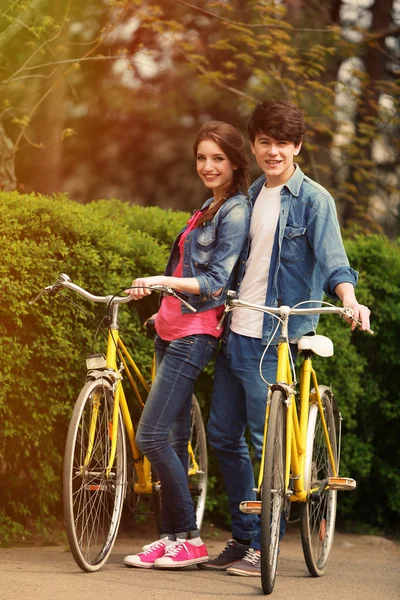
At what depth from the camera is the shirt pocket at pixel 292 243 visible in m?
5.21

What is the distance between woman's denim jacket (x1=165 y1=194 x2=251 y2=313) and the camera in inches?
203

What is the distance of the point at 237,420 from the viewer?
5438 mm

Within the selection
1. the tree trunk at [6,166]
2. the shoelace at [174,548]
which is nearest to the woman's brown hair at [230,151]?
the shoelace at [174,548]

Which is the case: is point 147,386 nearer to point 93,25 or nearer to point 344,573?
point 344,573

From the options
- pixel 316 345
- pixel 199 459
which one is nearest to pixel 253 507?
pixel 316 345

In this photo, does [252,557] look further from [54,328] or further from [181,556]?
[54,328]

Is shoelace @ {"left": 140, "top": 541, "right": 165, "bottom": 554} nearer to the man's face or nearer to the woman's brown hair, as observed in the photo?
the woman's brown hair

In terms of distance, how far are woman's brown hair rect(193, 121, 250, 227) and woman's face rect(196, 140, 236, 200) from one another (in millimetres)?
22

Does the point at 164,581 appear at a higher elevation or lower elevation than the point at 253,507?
lower

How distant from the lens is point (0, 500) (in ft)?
20.7

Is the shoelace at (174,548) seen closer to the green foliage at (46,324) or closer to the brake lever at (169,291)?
the green foliage at (46,324)

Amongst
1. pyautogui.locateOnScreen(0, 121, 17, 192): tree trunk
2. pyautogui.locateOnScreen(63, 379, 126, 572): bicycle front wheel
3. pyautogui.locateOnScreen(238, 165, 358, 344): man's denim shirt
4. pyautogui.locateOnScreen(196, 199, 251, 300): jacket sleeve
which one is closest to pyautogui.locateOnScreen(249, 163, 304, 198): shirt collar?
pyautogui.locateOnScreen(238, 165, 358, 344): man's denim shirt

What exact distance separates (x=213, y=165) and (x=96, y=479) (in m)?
1.64

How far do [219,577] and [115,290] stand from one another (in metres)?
1.77
